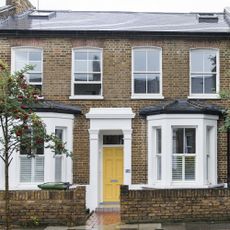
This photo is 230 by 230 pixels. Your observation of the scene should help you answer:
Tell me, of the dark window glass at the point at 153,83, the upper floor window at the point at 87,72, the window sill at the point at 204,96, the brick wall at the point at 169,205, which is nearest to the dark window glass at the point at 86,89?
the upper floor window at the point at 87,72

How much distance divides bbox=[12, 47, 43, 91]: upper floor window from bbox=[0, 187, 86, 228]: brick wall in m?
5.58

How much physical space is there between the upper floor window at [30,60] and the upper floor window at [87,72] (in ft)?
4.10

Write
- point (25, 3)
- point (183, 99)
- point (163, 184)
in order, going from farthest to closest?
point (25, 3) < point (183, 99) < point (163, 184)

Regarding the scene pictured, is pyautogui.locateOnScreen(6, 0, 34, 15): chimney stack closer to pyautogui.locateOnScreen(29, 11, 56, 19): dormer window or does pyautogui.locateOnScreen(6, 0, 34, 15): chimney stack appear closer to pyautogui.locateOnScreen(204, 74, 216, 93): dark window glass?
pyautogui.locateOnScreen(29, 11, 56, 19): dormer window

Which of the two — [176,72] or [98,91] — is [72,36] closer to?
[98,91]

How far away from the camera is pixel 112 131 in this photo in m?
19.8

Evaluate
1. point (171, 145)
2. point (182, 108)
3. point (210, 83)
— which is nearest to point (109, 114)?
point (171, 145)

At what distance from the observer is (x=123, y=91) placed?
19.6 m

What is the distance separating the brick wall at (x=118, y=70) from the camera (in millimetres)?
19375

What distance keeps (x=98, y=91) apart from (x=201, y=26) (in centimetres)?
476

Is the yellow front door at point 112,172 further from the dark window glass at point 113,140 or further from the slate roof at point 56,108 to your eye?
the slate roof at point 56,108

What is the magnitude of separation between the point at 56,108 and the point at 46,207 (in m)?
4.41

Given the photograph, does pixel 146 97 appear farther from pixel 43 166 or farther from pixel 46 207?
pixel 46 207

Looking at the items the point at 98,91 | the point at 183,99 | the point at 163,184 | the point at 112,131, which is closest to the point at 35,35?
the point at 98,91
